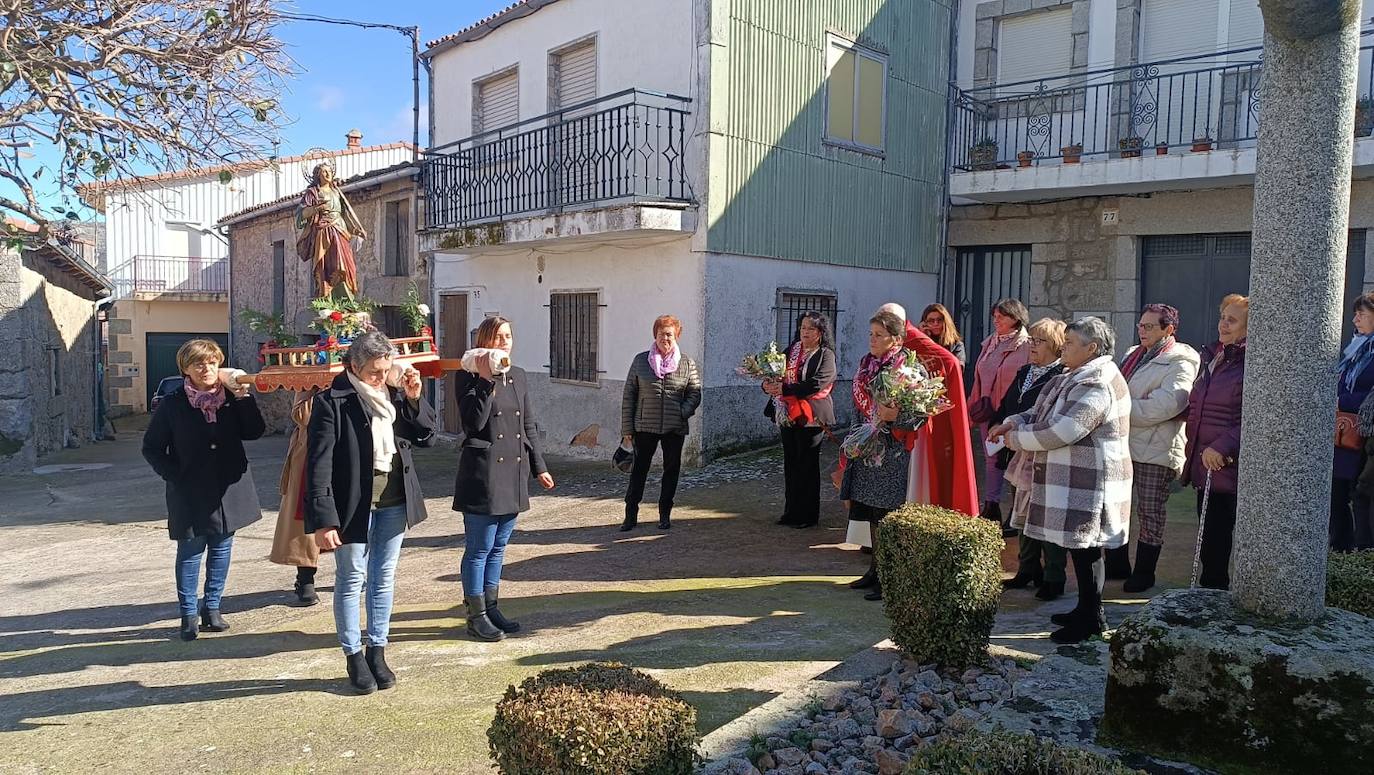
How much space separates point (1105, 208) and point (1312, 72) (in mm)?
9660

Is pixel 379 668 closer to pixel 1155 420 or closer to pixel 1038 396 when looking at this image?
pixel 1038 396

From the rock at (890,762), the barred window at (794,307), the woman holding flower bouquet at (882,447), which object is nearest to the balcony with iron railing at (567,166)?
the barred window at (794,307)

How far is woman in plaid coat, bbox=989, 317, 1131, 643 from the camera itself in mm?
4555

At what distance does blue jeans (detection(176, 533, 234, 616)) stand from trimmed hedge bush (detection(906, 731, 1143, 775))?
14.3 ft

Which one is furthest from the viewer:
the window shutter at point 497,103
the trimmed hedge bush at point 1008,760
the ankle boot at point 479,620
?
the window shutter at point 497,103

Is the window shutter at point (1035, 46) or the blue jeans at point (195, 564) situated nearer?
the blue jeans at point (195, 564)

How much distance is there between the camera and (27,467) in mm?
13859

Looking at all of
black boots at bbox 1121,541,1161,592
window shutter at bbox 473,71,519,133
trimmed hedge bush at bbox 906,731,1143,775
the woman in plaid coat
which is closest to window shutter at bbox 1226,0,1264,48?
black boots at bbox 1121,541,1161,592

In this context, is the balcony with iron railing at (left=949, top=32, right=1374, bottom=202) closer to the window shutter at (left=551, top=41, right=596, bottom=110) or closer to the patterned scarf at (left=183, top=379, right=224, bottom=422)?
the window shutter at (left=551, top=41, right=596, bottom=110)

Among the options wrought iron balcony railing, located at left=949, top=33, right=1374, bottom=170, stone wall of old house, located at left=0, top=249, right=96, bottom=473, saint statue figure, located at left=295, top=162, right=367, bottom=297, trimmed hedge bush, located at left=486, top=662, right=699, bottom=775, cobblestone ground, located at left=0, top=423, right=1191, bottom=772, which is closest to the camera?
trimmed hedge bush, located at left=486, top=662, right=699, bottom=775

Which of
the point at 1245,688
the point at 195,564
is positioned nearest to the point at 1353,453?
the point at 1245,688

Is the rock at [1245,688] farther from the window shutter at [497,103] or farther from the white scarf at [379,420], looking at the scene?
the window shutter at [497,103]

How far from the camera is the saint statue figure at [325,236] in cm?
720

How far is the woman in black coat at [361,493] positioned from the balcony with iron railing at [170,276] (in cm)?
2835
